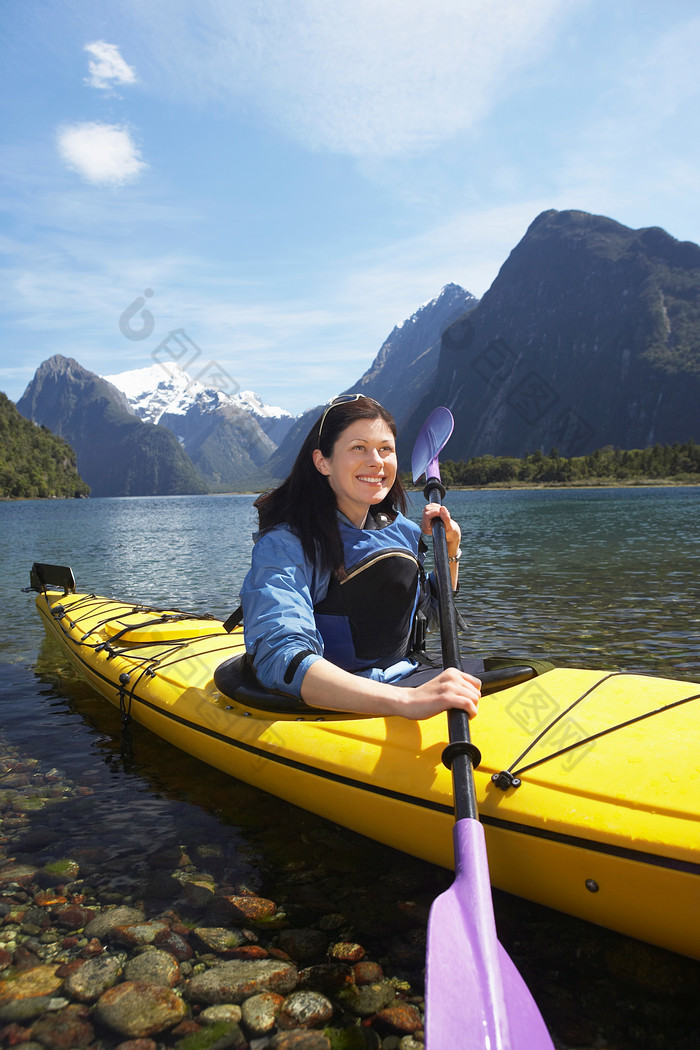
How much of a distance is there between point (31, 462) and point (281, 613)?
451ft

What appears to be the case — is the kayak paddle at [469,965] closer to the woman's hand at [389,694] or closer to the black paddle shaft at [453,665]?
the black paddle shaft at [453,665]

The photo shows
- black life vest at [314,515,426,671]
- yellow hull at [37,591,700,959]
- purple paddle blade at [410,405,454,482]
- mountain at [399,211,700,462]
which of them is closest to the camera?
yellow hull at [37,591,700,959]

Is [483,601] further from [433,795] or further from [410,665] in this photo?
[433,795]

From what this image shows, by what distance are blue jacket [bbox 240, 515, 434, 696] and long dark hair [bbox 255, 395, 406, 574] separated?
7 centimetres

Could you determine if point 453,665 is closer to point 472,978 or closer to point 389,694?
point 389,694

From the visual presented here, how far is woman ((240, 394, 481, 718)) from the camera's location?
3.09 meters

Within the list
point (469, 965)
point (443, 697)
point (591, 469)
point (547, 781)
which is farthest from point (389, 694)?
point (591, 469)

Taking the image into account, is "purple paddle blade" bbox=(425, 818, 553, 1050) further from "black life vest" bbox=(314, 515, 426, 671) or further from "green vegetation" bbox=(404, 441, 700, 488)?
"green vegetation" bbox=(404, 441, 700, 488)

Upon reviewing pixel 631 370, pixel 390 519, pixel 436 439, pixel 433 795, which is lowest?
pixel 433 795

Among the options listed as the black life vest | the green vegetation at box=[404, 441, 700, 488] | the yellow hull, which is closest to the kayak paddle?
the yellow hull

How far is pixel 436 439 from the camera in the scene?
526cm

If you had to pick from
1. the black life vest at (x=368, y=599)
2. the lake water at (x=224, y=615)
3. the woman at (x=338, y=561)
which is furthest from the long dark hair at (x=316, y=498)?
the lake water at (x=224, y=615)

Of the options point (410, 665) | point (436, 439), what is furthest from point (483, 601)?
point (410, 665)

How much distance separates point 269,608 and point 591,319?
693ft
